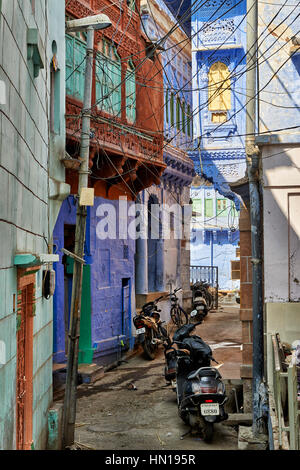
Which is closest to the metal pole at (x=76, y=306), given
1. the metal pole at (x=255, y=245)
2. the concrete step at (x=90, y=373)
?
the metal pole at (x=255, y=245)

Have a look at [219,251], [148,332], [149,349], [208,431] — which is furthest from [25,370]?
[219,251]

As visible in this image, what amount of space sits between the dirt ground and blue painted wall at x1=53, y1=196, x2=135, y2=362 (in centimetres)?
88

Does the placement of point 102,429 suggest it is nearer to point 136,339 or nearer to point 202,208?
point 136,339

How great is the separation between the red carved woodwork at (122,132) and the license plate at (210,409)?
5690 millimetres

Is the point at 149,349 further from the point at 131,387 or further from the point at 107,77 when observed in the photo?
the point at 107,77

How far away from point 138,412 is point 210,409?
2.19m

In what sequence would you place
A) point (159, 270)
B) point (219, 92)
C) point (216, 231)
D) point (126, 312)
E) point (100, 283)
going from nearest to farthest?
point (100, 283) → point (126, 312) → point (219, 92) → point (159, 270) → point (216, 231)

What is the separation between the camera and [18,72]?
5.28 metres

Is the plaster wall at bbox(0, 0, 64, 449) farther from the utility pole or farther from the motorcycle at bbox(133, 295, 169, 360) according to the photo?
the motorcycle at bbox(133, 295, 169, 360)

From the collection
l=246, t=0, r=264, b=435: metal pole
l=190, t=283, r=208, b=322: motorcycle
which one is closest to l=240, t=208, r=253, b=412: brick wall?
l=246, t=0, r=264, b=435: metal pole

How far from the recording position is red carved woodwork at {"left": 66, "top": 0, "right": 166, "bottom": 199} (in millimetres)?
12766

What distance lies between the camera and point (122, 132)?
14.1m

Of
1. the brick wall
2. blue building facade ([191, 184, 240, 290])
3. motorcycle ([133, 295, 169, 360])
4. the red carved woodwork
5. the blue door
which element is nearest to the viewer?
the brick wall
